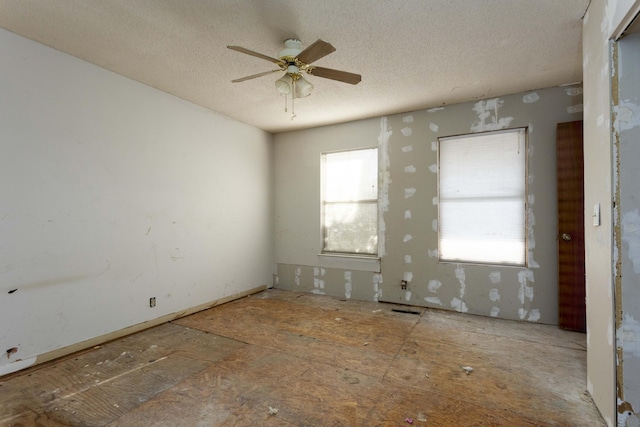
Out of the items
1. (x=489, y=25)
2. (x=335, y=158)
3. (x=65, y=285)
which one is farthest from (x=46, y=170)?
(x=489, y=25)

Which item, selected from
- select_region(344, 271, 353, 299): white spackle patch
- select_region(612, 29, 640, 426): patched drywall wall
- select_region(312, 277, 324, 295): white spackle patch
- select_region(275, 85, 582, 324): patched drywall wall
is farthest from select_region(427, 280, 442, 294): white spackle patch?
select_region(612, 29, 640, 426): patched drywall wall

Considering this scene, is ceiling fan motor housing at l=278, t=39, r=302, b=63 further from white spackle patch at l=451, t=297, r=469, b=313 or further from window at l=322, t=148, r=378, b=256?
white spackle patch at l=451, t=297, r=469, b=313

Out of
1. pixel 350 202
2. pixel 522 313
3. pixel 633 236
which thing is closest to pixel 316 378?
pixel 633 236

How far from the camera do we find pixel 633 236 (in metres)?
1.61

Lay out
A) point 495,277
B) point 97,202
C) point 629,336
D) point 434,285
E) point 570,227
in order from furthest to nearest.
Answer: point 434,285
point 495,277
point 570,227
point 97,202
point 629,336

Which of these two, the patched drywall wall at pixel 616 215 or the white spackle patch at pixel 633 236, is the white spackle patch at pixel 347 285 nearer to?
the patched drywall wall at pixel 616 215

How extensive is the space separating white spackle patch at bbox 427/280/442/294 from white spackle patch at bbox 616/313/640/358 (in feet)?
7.91

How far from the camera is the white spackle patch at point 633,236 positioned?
1607mm

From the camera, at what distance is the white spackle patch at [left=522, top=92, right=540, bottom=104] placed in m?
3.54

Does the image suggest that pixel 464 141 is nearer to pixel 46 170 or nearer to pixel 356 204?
pixel 356 204

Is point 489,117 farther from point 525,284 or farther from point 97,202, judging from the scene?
point 97,202

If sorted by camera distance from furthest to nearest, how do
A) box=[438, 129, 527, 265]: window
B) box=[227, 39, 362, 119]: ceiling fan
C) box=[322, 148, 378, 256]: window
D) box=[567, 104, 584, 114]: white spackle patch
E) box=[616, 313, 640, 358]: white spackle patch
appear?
1. box=[322, 148, 378, 256]: window
2. box=[438, 129, 527, 265]: window
3. box=[567, 104, 584, 114]: white spackle patch
4. box=[227, 39, 362, 119]: ceiling fan
5. box=[616, 313, 640, 358]: white spackle patch

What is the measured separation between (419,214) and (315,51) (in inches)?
109

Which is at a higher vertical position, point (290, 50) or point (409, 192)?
point (290, 50)
